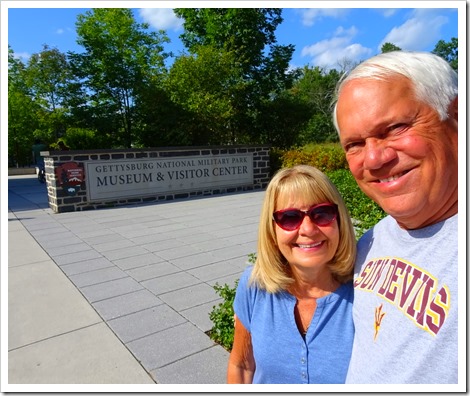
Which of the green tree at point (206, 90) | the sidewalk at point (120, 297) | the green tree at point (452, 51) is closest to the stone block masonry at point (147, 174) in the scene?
the sidewalk at point (120, 297)

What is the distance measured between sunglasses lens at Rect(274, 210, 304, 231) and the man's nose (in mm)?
346

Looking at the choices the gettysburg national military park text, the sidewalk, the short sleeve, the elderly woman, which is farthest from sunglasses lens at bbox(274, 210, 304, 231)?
the gettysburg national military park text

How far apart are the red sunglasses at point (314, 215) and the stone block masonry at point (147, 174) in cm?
830

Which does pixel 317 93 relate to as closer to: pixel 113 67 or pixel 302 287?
pixel 113 67

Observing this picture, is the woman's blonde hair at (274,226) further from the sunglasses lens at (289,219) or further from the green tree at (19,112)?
the green tree at (19,112)

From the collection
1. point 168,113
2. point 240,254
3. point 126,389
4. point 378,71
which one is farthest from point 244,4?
point 168,113

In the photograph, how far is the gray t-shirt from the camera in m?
0.98

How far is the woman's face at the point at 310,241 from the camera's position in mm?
1403

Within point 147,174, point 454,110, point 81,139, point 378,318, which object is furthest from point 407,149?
point 81,139

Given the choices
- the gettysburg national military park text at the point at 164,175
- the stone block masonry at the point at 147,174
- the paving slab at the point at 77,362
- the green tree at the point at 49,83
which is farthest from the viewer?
the green tree at the point at 49,83

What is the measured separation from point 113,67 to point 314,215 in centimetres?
2006

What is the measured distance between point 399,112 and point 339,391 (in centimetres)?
97

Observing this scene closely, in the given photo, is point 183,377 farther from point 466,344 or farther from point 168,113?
point 168,113

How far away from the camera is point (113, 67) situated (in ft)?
62.4
